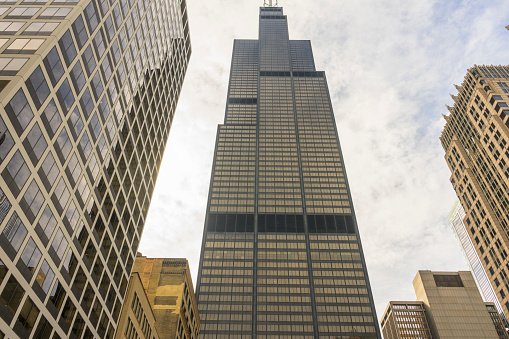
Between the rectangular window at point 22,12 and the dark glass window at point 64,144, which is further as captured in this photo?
the rectangular window at point 22,12

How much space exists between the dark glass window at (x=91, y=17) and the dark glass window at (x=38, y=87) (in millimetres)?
12973

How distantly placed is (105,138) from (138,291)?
2617cm

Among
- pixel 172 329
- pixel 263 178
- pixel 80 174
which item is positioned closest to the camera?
pixel 80 174

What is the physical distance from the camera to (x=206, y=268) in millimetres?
158125

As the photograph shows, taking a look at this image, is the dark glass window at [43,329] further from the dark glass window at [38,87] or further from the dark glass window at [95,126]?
the dark glass window at [95,126]

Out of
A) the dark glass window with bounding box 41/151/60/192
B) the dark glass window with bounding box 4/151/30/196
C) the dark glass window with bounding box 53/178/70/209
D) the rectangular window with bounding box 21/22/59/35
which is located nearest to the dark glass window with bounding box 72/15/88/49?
the rectangular window with bounding box 21/22/59/35

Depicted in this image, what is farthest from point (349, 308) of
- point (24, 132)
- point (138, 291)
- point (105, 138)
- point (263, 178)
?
point (24, 132)

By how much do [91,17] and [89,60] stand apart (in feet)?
17.4

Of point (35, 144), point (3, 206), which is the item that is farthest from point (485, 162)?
point (3, 206)

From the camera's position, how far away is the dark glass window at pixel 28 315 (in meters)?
35.2

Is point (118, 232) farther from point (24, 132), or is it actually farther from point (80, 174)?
point (24, 132)

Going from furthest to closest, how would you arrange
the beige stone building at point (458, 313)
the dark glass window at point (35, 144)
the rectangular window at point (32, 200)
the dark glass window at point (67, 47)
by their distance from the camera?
the beige stone building at point (458, 313) < the dark glass window at point (67, 47) < the rectangular window at point (32, 200) < the dark glass window at point (35, 144)

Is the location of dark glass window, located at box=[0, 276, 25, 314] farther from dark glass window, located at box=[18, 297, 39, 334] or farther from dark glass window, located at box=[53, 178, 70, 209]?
dark glass window, located at box=[53, 178, 70, 209]

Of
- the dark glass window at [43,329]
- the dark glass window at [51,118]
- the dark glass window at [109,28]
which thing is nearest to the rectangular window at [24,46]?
the dark glass window at [51,118]
